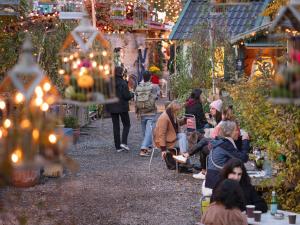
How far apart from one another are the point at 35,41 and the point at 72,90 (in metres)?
10.9

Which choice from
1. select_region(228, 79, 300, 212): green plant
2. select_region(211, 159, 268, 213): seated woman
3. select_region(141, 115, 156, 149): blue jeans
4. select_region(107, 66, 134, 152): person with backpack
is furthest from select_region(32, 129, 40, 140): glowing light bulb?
select_region(141, 115, 156, 149): blue jeans

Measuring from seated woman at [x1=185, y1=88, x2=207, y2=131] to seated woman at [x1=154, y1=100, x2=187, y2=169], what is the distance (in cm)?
133

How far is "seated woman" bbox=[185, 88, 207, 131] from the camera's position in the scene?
13094 mm

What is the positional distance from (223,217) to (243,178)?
1051mm

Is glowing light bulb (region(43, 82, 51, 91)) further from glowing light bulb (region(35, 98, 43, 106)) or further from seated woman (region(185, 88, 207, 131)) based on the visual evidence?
seated woman (region(185, 88, 207, 131))

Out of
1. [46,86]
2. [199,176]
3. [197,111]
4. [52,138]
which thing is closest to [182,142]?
[199,176]

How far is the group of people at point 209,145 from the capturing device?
6.13m

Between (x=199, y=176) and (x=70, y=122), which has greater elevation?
(x=70, y=122)

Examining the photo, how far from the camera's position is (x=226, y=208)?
6.10 metres

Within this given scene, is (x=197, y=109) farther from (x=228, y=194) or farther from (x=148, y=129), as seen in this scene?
(x=228, y=194)

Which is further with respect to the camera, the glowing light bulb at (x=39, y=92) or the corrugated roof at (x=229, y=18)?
the corrugated roof at (x=229, y=18)

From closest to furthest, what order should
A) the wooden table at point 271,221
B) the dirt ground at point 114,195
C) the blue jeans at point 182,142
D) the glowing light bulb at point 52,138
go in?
the glowing light bulb at point 52,138 → the wooden table at point 271,221 → the dirt ground at point 114,195 → the blue jeans at point 182,142

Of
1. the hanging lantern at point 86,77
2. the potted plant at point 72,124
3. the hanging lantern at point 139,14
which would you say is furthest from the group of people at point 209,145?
the hanging lantern at point 139,14

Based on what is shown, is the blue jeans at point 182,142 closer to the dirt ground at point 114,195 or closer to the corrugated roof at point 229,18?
the dirt ground at point 114,195
